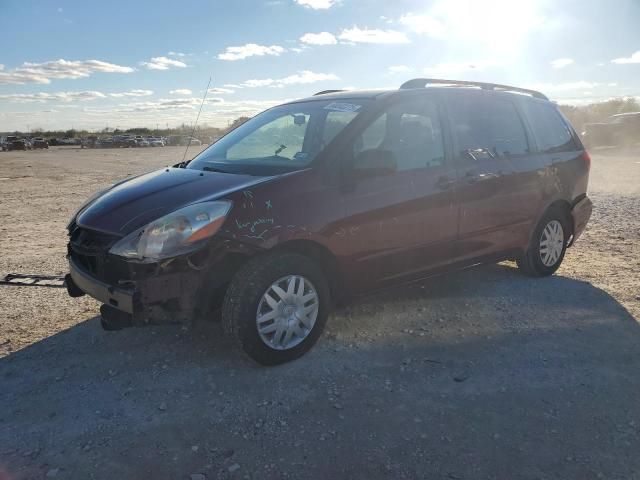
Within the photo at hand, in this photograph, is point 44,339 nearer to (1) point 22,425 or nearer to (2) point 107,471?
(1) point 22,425

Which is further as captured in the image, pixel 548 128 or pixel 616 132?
pixel 616 132

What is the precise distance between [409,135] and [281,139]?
3.45 ft

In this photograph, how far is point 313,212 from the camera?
356 cm

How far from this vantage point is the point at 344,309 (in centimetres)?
463

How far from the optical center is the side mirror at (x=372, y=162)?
148 inches

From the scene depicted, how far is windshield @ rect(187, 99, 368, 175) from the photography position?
3.94m

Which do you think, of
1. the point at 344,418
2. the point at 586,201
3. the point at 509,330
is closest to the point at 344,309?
the point at 509,330

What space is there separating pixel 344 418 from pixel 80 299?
310 cm

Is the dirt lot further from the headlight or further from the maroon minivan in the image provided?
the headlight

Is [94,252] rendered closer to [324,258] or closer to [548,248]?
[324,258]

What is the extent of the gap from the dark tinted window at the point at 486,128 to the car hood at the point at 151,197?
6.33 feet

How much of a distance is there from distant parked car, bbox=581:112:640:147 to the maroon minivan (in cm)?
2138

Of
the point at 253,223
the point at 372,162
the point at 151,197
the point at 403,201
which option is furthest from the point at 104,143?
the point at 253,223

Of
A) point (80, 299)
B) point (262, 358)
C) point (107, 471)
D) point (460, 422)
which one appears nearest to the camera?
point (107, 471)
